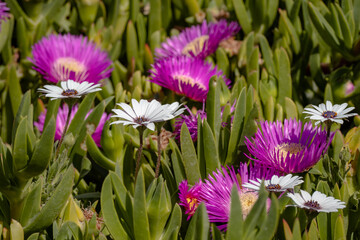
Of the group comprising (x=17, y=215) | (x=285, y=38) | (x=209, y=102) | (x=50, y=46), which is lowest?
(x=17, y=215)

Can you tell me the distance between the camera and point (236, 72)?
1.19m

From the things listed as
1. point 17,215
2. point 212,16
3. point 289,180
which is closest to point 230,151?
point 289,180

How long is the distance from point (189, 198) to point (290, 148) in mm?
184

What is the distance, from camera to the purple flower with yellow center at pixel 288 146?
0.74 meters

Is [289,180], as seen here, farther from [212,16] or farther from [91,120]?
[212,16]

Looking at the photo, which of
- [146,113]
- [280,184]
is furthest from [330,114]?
[146,113]

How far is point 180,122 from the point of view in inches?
39.2

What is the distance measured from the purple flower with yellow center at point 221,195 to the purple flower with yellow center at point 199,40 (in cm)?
46

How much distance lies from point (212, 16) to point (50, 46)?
0.42 meters

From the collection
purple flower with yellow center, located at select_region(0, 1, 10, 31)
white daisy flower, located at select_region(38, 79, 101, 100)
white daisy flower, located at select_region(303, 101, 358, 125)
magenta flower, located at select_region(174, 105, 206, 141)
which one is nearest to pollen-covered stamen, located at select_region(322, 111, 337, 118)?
white daisy flower, located at select_region(303, 101, 358, 125)

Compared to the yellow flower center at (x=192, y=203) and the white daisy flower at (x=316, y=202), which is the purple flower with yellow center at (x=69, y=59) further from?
the white daisy flower at (x=316, y=202)

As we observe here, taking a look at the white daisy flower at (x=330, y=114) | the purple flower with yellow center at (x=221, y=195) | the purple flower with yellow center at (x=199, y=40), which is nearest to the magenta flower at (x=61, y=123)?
the purple flower with yellow center at (x=199, y=40)

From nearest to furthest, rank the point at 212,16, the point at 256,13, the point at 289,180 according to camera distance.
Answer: the point at 289,180 < the point at 256,13 < the point at 212,16

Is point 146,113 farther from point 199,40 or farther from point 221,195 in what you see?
point 199,40
